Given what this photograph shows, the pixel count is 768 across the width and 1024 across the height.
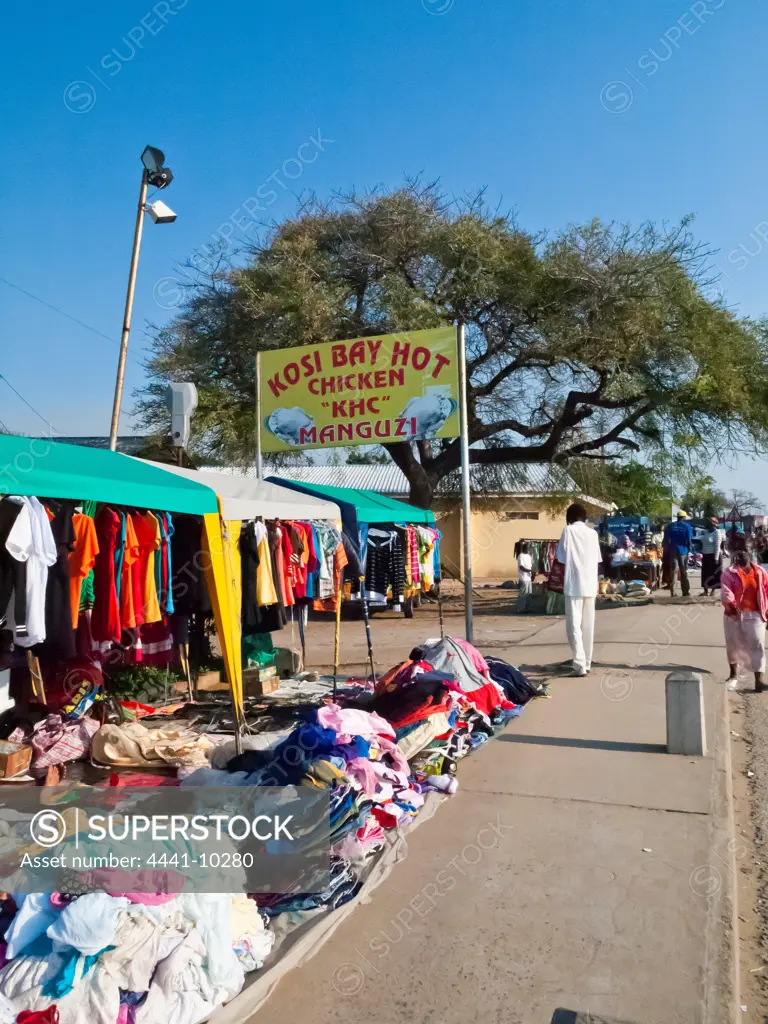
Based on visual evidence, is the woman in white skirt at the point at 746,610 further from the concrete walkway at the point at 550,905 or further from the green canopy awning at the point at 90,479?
the green canopy awning at the point at 90,479

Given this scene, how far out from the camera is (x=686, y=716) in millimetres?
6234

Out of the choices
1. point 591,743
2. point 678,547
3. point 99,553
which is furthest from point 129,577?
point 678,547

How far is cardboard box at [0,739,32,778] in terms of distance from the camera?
5652mm

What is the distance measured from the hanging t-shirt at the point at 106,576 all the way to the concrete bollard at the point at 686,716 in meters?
4.44

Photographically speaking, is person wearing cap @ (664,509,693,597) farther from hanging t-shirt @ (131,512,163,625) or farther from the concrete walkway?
hanging t-shirt @ (131,512,163,625)

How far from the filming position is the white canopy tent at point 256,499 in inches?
260

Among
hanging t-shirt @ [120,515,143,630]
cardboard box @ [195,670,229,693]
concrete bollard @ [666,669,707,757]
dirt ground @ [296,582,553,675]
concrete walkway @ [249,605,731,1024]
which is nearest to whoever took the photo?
concrete walkway @ [249,605,731,1024]

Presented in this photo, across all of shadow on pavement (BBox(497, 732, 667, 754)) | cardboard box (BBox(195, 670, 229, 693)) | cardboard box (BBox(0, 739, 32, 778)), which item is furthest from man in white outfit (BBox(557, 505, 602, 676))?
cardboard box (BBox(0, 739, 32, 778))

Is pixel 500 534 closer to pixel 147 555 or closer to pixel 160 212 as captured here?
pixel 160 212

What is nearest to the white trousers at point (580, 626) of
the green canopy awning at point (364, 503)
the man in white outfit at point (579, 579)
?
the man in white outfit at point (579, 579)

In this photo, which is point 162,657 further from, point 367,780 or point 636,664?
point 636,664

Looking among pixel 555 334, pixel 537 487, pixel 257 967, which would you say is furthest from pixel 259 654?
pixel 537 487

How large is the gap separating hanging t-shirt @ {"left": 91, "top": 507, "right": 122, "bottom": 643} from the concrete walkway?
2701 mm

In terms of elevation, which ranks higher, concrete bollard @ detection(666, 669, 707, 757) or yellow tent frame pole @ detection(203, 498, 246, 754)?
yellow tent frame pole @ detection(203, 498, 246, 754)
